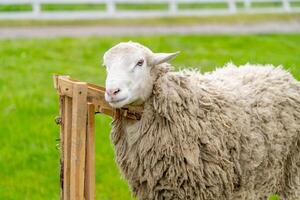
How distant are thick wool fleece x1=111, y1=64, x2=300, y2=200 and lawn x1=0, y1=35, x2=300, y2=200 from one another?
2.57m

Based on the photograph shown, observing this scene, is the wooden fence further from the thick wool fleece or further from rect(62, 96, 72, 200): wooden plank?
the thick wool fleece

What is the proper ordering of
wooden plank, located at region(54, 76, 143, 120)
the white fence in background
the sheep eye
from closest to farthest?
1. the sheep eye
2. wooden plank, located at region(54, 76, 143, 120)
3. the white fence in background

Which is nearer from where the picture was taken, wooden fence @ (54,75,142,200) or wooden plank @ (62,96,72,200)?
wooden fence @ (54,75,142,200)

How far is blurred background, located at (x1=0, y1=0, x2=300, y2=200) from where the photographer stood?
409 inches

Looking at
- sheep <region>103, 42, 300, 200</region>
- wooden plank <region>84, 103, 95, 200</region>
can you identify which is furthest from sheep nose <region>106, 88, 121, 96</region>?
wooden plank <region>84, 103, 95, 200</region>

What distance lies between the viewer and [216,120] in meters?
6.76

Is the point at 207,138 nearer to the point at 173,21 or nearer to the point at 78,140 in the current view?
the point at 78,140

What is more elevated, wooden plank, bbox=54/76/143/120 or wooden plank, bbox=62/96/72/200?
wooden plank, bbox=54/76/143/120

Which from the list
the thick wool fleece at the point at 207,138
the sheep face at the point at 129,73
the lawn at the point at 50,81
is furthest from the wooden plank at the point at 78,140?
the lawn at the point at 50,81

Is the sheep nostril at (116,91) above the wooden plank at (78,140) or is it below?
above

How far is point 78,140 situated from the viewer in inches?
249

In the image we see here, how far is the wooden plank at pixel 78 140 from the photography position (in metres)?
6.29

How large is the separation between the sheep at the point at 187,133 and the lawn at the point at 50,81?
262 cm

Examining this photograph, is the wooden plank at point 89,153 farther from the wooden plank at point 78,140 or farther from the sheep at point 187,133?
the sheep at point 187,133
